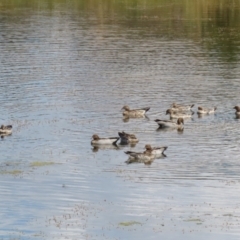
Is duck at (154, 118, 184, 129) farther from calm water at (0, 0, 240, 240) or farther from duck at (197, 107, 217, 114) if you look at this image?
duck at (197, 107, 217, 114)

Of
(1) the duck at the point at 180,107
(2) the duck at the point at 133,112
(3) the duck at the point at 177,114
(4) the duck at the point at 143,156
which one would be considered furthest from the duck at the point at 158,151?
(1) the duck at the point at 180,107

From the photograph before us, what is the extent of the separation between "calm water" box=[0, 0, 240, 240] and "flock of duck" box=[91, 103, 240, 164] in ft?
1.48

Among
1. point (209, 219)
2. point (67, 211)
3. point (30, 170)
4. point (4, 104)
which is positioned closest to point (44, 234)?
point (67, 211)

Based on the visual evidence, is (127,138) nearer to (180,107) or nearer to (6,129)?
(6,129)

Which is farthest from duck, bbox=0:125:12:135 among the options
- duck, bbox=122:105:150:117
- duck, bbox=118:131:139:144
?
duck, bbox=122:105:150:117

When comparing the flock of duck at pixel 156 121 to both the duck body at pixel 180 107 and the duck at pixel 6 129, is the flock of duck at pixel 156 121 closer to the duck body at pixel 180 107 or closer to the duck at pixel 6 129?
the duck body at pixel 180 107

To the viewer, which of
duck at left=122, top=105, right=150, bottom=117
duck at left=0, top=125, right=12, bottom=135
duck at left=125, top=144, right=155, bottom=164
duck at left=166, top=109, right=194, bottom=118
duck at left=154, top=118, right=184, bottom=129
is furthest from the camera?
duck at left=122, top=105, right=150, bottom=117

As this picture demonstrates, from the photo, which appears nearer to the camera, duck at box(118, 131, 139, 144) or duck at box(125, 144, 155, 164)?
duck at box(125, 144, 155, 164)

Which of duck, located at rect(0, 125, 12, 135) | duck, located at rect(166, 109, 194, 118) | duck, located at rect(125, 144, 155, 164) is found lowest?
duck, located at rect(166, 109, 194, 118)

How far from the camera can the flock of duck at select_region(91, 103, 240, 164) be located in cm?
4197

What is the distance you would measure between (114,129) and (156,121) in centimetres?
218

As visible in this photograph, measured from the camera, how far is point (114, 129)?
48.4m

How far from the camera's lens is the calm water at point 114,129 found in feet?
106

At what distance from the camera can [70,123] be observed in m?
49.2
